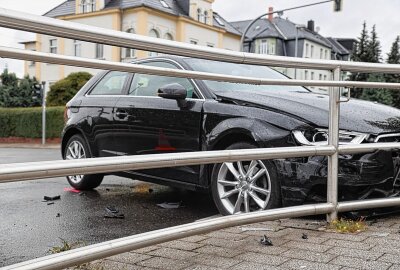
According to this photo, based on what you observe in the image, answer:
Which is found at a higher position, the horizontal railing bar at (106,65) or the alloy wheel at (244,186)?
the horizontal railing bar at (106,65)

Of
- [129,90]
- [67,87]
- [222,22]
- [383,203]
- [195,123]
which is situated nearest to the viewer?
[383,203]

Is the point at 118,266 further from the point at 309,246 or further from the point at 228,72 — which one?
the point at 228,72

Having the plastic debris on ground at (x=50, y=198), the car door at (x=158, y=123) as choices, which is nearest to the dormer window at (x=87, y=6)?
the plastic debris on ground at (x=50, y=198)

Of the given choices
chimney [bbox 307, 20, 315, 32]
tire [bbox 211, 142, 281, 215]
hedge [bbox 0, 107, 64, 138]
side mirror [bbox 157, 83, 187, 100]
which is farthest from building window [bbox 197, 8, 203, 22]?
tire [bbox 211, 142, 281, 215]

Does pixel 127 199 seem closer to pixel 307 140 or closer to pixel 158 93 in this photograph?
pixel 158 93

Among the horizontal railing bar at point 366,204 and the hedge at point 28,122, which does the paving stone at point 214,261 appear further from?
the hedge at point 28,122

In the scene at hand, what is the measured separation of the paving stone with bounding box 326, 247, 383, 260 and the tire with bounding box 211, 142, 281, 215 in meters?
1.13

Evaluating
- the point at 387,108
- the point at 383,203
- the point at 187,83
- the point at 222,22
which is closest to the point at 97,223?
the point at 187,83

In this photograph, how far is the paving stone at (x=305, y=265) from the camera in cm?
290

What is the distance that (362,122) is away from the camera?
4488 mm

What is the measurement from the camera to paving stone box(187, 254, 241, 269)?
9.64ft

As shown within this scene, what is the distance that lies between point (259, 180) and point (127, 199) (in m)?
1.93

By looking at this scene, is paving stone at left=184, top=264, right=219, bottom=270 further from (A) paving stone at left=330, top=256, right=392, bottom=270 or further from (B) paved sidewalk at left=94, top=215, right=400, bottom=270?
(A) paving stone at left=330, top=256, right=392, bottom=270

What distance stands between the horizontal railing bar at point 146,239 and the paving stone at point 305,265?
0.51 metres
